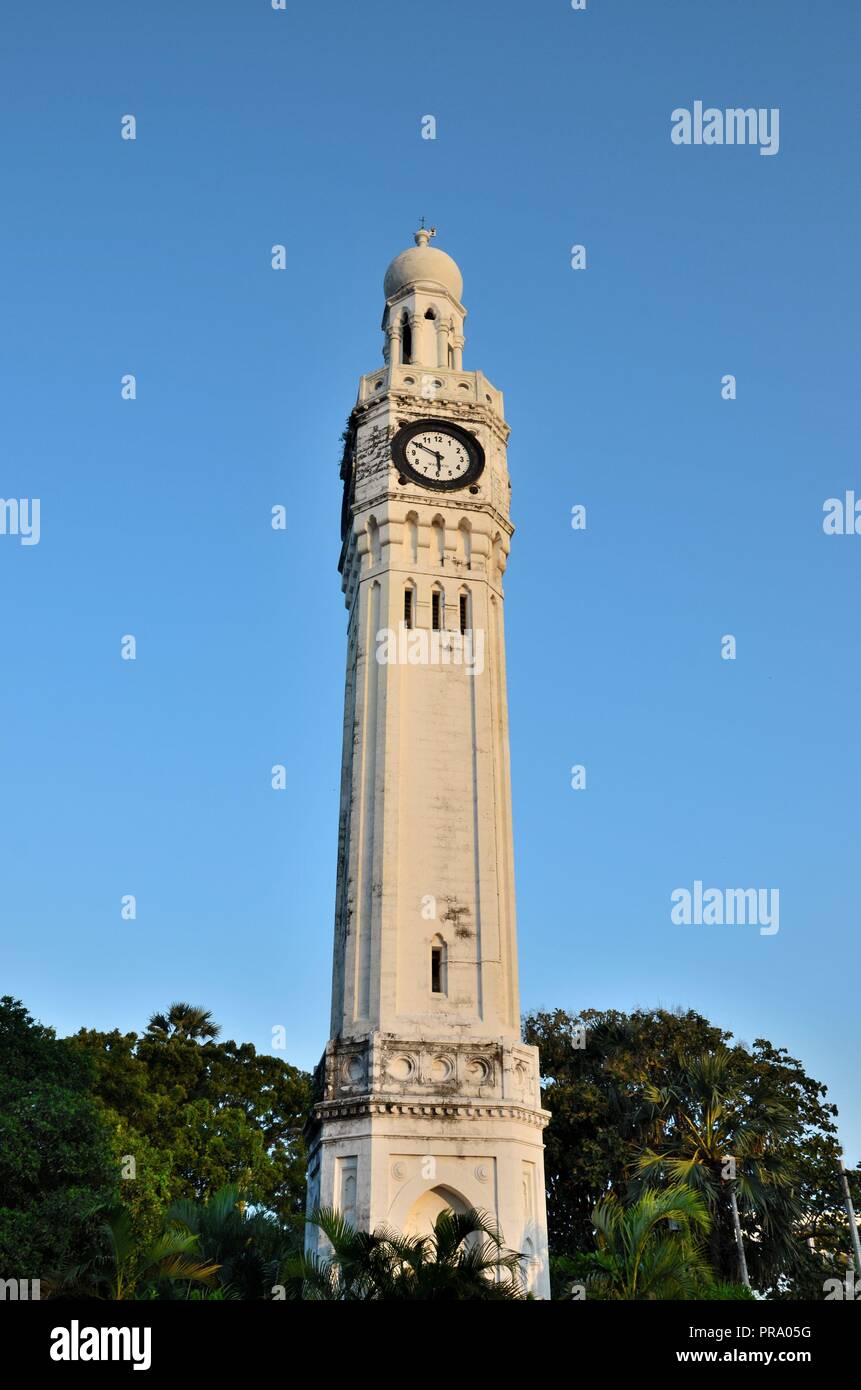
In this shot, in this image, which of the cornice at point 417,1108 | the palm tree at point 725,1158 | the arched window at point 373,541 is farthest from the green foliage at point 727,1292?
the arched window at point 373,541

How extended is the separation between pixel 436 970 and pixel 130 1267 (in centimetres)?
1374

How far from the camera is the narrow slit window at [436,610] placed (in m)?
36.2

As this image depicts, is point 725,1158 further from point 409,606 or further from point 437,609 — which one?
point 409,606

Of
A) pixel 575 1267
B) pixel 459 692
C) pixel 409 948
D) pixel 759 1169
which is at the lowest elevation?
pixel 575 1267

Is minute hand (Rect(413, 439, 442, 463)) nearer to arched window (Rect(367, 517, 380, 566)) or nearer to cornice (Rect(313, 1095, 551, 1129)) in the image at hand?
arched window (Rect(367, 517, 380, 566))

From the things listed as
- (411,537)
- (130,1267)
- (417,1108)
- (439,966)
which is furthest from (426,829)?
(130,1267)

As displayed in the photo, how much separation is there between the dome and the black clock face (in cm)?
739

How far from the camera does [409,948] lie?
3131cm

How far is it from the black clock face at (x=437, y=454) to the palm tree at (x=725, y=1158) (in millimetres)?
19367

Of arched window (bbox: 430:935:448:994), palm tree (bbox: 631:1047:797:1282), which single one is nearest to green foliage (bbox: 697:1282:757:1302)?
palm tree (bbox: 631:1047:797:1282)

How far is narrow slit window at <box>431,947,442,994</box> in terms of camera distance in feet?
102
